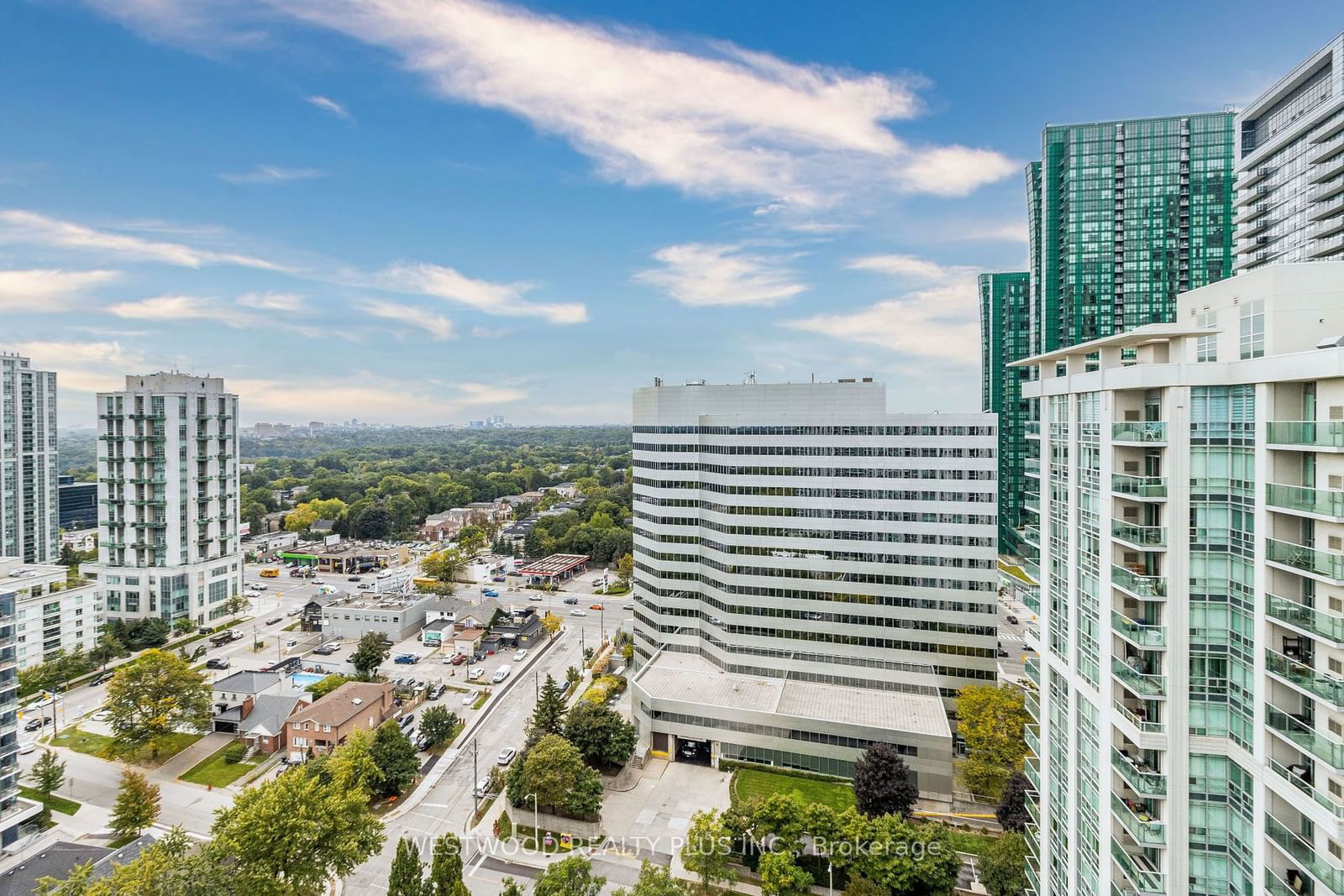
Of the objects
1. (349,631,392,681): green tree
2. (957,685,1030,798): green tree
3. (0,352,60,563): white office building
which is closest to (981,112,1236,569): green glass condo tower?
(957,685,1030,798): green tree

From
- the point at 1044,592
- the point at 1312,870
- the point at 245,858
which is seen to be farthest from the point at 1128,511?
the point at 245,858

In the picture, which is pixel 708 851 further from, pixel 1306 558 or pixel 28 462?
pixel 28 462

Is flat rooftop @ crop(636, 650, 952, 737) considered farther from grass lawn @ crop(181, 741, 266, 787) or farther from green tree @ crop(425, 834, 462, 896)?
grass lawn @ crop(181, 741, 266, 787)

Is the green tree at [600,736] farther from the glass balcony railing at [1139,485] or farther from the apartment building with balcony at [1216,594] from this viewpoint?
the glass balcony railing at [1139,485]

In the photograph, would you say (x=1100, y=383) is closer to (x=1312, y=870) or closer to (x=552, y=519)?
(x=1312, y=870)

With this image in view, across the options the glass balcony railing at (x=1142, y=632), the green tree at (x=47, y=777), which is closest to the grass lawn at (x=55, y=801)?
the green tree at (x=47, y=777)

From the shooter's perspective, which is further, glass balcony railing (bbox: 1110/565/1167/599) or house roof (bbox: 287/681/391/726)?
house roof (bbox: 287/681/391/726)
